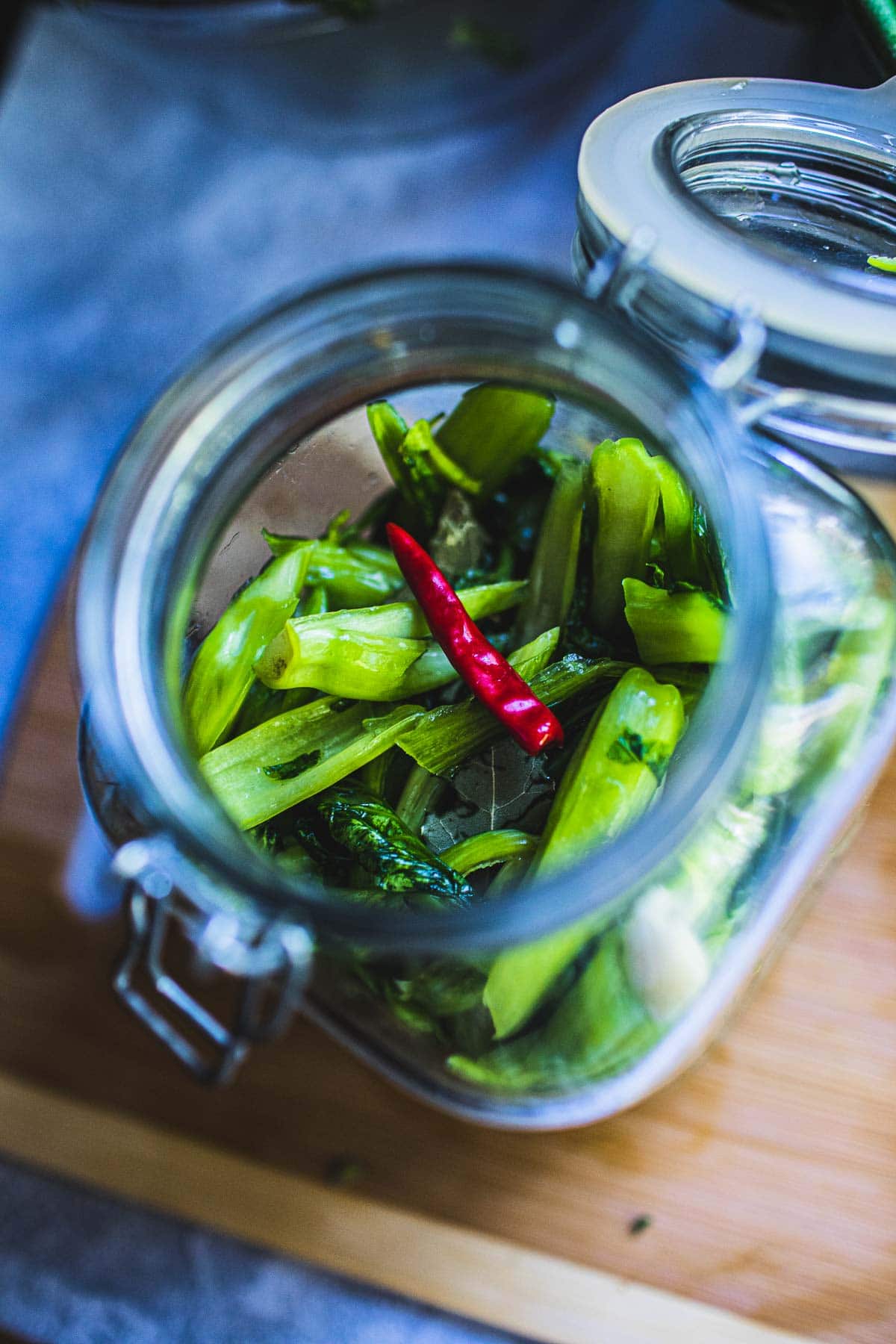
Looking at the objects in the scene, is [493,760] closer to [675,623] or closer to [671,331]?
[675,623]

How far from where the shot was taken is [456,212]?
896mm

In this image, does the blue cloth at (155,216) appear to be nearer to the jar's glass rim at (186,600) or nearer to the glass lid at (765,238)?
the glass lid at (765,238)

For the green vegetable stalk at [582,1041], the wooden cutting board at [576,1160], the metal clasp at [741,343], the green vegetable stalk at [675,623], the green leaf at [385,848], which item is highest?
the metal clasp at [741,343]

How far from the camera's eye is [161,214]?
94 cm

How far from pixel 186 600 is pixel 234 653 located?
0.04 m

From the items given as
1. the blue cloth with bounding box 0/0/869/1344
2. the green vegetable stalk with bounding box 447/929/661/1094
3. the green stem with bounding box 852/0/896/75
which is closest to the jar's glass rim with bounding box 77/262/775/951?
the green vegetable stalk with bounding box 447/929/661/1094

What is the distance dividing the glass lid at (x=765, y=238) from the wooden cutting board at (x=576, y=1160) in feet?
0.98

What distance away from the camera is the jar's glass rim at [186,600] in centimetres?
38

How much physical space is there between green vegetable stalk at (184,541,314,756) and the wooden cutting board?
0.27m

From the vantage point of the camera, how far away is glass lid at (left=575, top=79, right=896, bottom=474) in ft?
1.49

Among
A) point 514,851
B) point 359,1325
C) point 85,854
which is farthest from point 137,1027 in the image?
point 514,851

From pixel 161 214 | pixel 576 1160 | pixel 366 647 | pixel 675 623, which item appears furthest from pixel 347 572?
pixel 161 214

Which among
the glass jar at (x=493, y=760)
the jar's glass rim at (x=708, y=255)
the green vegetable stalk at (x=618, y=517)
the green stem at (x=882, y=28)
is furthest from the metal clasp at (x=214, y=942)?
the green stem at (x=882, y=28)

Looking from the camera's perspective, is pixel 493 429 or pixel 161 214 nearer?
pixel 493 429
